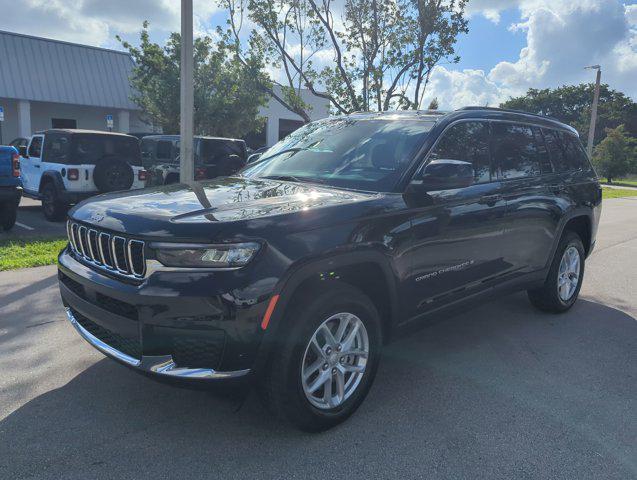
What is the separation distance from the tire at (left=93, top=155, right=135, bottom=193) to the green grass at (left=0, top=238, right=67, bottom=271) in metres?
2.40

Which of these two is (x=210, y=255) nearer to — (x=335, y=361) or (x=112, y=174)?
(x=335, y=361)

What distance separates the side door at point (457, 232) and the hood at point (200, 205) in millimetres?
491

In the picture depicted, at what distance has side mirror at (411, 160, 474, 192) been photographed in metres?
3.28

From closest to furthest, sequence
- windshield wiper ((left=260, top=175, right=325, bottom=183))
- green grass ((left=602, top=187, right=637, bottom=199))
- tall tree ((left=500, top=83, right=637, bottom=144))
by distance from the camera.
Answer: windshield wiper ((left=260, top=175, right=325, bottom=183))
green grass ((left=602, top=187, right=637, bottom=199))
tall tree ((left=500, top=83, right=637, bottom=144))

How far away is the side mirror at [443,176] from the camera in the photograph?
3.28m

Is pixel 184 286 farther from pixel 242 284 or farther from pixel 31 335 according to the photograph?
pixel 31 335

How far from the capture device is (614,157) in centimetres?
3491

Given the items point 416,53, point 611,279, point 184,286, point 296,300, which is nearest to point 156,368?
point 184,286

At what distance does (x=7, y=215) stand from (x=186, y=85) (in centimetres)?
381

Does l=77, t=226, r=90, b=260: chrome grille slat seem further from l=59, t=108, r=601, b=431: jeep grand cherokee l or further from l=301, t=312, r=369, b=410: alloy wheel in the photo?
l=301, t=312, r=369, b=410: alloy wheel

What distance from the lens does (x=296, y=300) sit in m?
A: 2.75

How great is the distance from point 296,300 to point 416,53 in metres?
12.4

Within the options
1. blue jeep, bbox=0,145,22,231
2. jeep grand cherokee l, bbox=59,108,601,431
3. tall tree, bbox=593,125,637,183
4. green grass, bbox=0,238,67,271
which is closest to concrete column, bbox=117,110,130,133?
blue jeep, bbox=0,145,22,231

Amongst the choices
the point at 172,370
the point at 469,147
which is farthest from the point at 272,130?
the point at 172,370
